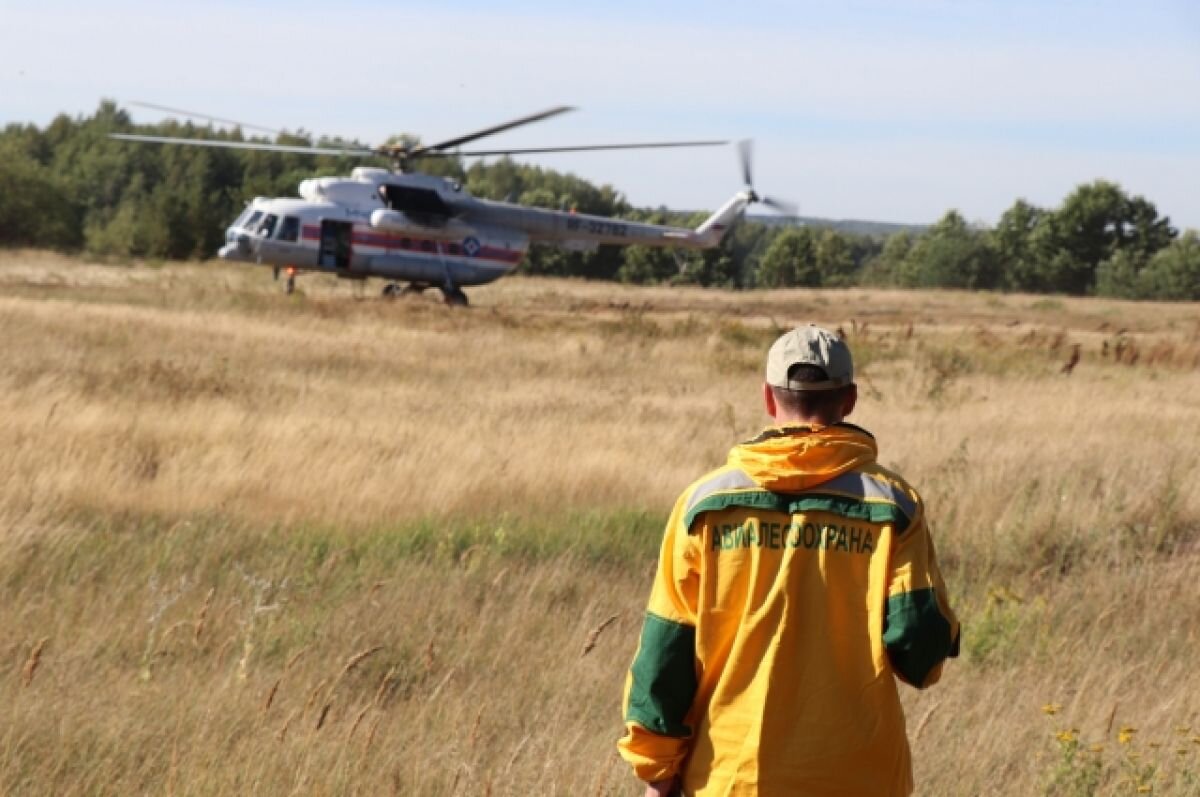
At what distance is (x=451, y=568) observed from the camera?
7102 millimetres

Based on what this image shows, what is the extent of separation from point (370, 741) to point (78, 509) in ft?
13.0

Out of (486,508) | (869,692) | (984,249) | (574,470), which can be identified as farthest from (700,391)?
(984,249)

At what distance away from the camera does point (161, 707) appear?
4.66m

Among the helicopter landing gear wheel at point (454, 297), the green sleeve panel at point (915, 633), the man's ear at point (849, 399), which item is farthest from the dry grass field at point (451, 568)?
the helicopter landing gear wheel at point (454, 297)

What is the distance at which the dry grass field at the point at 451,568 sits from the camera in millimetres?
4516

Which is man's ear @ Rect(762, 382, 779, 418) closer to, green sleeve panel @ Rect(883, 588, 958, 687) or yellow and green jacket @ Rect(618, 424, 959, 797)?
yellow and green jacket @ Rect(618, 424, 959, 797)

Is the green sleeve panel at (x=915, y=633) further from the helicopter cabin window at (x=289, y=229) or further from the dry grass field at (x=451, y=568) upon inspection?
the helicopter cabin window at (x=289, y=229)

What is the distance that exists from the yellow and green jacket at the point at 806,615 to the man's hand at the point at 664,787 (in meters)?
0.08

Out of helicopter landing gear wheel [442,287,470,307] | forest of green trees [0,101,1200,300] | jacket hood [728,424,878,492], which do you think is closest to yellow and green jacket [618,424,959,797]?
jacket hood [728,424,878,492]

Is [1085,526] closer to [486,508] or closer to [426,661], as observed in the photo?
[486,508]

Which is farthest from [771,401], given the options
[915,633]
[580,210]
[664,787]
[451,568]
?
[580,210]

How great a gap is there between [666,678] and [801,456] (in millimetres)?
498

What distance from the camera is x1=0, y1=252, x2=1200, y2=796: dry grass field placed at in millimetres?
4516

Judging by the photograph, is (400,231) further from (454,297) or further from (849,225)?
(849,225)
